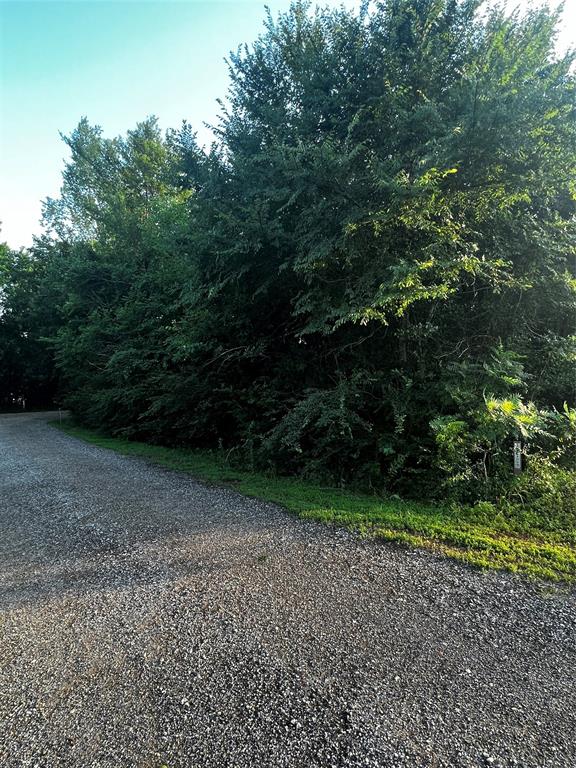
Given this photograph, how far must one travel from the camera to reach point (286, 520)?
14.5ft

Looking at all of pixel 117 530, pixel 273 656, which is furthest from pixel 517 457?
pixel 117 530

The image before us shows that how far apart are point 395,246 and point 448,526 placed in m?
3.46

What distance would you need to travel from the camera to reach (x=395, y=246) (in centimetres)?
546

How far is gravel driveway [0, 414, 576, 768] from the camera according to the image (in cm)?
169

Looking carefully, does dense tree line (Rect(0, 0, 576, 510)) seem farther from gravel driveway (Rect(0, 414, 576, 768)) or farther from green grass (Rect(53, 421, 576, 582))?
gravel driveway (Rect(0, 414, 576, 768))

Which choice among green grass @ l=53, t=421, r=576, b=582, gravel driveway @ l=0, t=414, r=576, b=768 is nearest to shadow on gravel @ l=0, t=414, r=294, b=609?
gravel driveway @ l=0, t=414, r=576, b=768

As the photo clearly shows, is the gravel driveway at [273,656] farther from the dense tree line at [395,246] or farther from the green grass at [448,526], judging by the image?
the dense tree line at [395,246]

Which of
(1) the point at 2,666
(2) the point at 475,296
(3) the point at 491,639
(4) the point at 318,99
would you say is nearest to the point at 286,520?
(3) the point at 491,639

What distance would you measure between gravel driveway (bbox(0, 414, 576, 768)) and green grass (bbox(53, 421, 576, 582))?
0.86 ft

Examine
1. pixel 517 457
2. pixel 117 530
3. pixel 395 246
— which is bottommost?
pixel 117 530

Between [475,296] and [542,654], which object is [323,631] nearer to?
[542,654]

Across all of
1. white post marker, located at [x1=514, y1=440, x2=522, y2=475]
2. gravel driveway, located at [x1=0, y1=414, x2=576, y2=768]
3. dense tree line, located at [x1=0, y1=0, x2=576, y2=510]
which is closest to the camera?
gravel driveway, located at [x1=0, y1=414, x2=576, y2=768]

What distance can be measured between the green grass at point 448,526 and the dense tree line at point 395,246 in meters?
0.51

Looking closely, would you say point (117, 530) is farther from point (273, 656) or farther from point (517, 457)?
point (517, 457)
